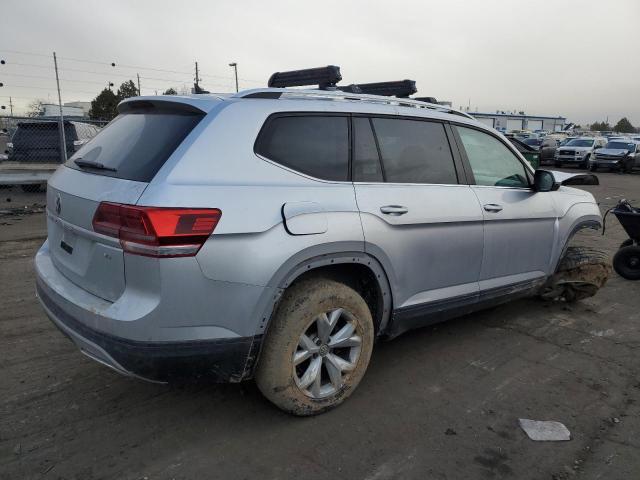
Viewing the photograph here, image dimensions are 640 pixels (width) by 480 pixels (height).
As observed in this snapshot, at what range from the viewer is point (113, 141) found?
3061 millimetres

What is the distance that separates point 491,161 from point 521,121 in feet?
280

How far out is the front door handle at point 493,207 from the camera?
3842mm

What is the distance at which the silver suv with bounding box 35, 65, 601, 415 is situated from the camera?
2455 millimetres

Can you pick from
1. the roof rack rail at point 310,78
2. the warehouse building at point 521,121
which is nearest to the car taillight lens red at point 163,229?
the roof rack rail at point 310,78

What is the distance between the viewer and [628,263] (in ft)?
20.3

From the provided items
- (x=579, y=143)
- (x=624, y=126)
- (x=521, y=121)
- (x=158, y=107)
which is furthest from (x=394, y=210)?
(x=624, y=126)

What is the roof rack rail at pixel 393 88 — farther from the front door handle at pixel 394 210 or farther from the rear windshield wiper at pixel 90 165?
the rear windshield wiper at pixel 90 165

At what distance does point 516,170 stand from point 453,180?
2.98ft

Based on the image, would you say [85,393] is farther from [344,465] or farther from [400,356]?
[400,356]

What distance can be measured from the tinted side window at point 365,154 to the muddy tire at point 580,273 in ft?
7.72

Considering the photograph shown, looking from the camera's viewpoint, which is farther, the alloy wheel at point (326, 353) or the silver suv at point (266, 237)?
the alloy wheel at point (326, 353)

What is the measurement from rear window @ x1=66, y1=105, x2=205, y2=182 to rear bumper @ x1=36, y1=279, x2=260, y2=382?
2.63 feet

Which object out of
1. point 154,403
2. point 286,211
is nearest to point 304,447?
point 154,403

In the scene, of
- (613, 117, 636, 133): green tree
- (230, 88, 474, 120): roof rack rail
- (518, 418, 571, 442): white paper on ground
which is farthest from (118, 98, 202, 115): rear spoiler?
(613, 117, 636, 133): green tree
